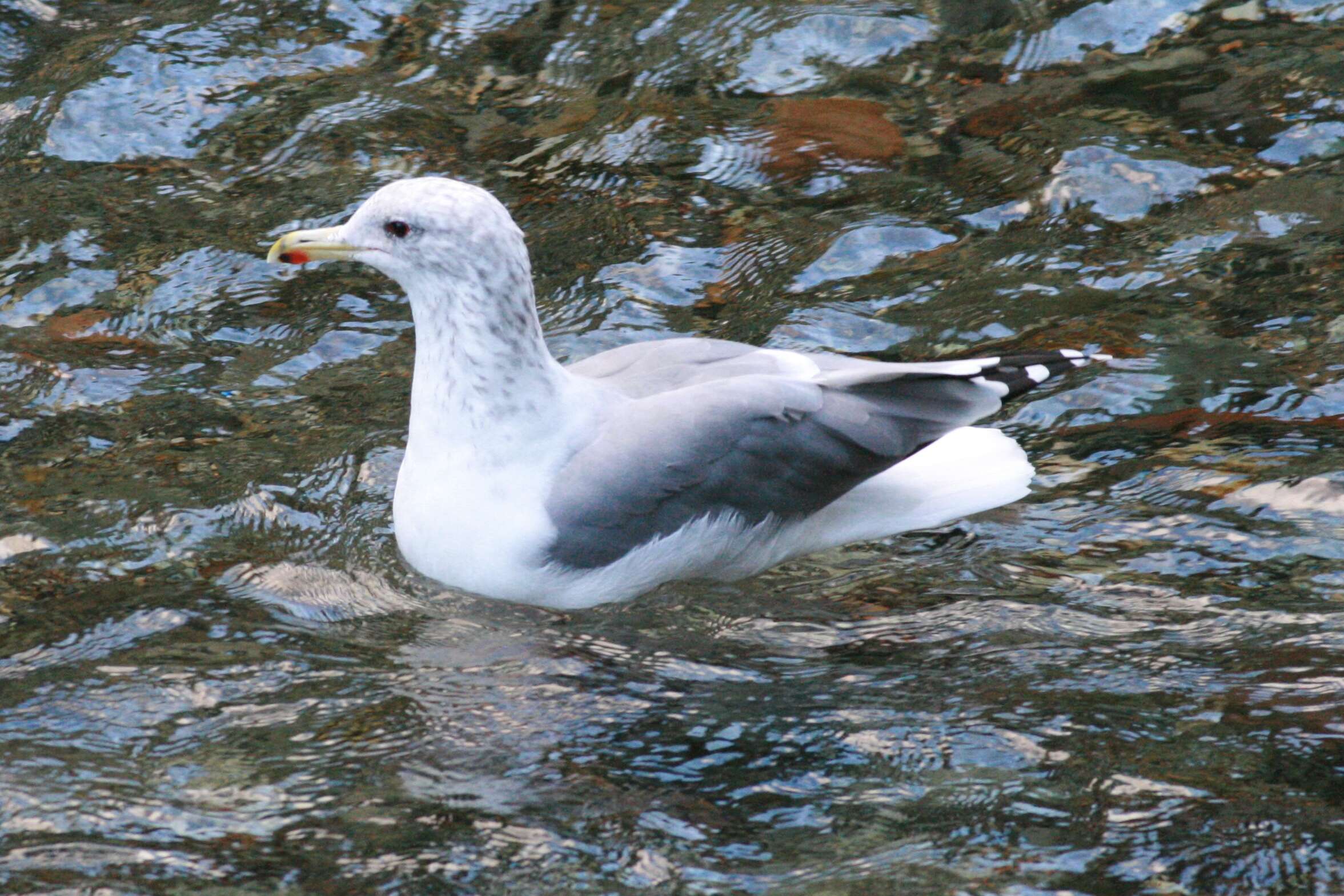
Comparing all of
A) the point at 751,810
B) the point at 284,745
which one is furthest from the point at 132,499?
the point at 751,810

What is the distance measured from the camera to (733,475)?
5008 mm

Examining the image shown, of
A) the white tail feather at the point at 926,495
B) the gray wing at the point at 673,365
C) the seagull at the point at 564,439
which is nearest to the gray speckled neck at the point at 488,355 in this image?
the seagull at the point at 564,439

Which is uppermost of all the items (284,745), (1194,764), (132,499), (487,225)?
(487,225)

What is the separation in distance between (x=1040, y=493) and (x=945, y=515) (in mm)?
350

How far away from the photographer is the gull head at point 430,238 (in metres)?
4.81

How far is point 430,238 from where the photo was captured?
15.9 feet

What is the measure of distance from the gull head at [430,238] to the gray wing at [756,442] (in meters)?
0.65

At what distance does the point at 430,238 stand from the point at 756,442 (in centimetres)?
123

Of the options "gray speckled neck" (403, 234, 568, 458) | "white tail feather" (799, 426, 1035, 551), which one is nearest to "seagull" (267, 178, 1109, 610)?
"gray speckled neck" (403, 234, 568, 458)

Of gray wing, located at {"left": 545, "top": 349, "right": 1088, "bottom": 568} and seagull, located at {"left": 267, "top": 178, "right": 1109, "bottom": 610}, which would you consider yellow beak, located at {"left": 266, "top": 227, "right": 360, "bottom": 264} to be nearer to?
seagull, located at {"left": 267, "top": 178, "right": 1109, "bottom": 610}

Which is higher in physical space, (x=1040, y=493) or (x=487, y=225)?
(x=487, y=225)

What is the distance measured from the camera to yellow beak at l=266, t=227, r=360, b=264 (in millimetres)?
4941

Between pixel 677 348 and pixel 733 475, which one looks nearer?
pixel 733 475

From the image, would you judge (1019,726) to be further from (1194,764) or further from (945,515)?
(945,515)
